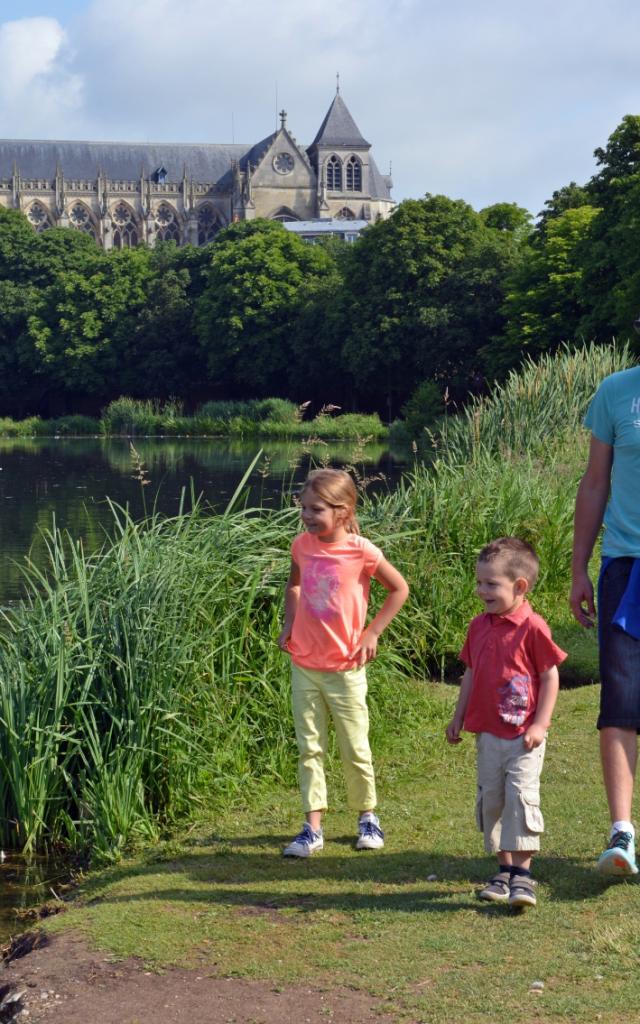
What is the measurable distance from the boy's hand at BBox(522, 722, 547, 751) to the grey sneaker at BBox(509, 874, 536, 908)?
0.39 metres

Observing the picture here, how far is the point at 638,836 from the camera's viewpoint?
15.6 feet

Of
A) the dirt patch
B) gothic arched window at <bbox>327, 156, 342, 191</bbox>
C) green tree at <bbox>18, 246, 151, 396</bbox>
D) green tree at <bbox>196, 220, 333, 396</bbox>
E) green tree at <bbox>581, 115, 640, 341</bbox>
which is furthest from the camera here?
gothic arched window at <bbox>327, 156, 342, 191</bbox>

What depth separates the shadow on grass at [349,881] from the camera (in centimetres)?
432

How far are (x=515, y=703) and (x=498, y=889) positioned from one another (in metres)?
0.57

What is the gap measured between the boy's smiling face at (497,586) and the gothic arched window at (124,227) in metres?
99.3

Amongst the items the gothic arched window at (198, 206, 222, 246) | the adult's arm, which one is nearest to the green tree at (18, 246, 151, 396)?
the gothic arched window at (198, 206, 222, 246)

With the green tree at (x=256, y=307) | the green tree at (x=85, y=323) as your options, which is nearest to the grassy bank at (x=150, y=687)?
the green tree at (x=256, y=307)

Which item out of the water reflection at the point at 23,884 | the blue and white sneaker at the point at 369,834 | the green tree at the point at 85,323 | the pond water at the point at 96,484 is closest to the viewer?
the blue and white sneaker at the point at 369,834

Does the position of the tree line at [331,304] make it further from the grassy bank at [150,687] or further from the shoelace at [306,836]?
the shoelace at [306,836]

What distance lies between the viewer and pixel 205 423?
55.4 metres

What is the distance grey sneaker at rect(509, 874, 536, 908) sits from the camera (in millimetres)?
4094

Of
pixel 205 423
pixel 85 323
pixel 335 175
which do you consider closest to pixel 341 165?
pixel 335 175

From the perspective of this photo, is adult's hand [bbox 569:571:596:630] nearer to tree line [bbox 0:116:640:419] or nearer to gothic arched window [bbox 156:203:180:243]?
tree line [bbox 0:116:640:419]

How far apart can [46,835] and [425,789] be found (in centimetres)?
168
